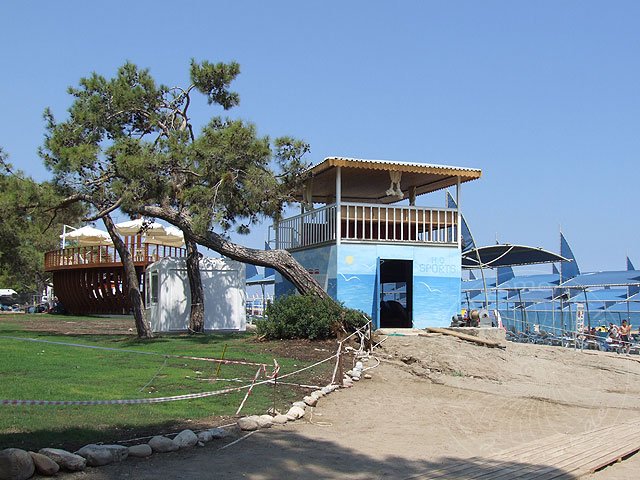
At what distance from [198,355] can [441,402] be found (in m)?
5.36

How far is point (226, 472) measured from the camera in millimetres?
6656

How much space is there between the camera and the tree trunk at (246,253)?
746 inches

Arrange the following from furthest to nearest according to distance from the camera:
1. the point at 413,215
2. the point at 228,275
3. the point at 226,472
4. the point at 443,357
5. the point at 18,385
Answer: the point at 228,275
the point at 413,215
the point at 443,357
the point at 18,385
the point at 226,472

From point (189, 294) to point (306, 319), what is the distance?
23.7ft

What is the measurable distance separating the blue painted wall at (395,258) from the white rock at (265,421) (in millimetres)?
11981

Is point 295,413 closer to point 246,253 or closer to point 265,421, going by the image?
point 265,421

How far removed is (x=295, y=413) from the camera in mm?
9680

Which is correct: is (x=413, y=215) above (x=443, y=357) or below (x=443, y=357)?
above

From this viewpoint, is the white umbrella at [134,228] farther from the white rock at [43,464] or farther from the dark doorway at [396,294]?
the white rock at [43,464]

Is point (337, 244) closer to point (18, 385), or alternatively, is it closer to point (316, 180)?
point (316, 180)

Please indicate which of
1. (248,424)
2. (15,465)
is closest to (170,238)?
(248,424)

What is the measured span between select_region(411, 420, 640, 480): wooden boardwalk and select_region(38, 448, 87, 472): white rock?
10.4 ft

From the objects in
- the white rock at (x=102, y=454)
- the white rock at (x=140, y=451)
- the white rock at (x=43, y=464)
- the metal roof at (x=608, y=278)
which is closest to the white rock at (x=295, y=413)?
the white rock at (x=140, y=451)

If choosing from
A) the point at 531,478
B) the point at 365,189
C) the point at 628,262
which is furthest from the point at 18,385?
the point at 628,262
